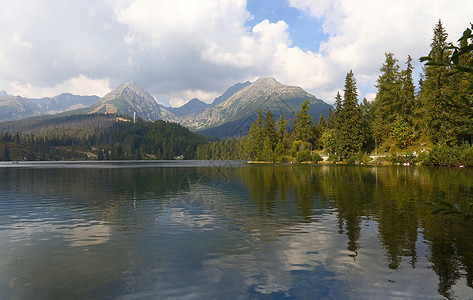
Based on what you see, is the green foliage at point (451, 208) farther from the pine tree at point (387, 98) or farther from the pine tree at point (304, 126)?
the pine tree at point (304, 126)

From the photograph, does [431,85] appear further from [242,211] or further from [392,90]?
[242,211]

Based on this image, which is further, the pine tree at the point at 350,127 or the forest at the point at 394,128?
the pine tree at the point at 350,127

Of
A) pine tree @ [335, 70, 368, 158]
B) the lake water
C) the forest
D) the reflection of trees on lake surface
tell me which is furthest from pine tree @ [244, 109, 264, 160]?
the lake water

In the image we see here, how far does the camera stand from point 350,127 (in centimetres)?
11669

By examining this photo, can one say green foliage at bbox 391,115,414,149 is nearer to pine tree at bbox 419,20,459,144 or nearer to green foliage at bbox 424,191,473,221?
pine tree at bbox 419,20,459,144

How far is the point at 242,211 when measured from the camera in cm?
2341

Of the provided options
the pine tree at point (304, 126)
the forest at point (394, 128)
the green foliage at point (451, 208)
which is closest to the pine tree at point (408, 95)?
the forest at point (394, 128)

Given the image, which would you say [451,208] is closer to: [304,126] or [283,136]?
[304,126]

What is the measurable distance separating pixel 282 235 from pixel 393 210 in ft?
36.1

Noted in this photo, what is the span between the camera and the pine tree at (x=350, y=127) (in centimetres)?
11544

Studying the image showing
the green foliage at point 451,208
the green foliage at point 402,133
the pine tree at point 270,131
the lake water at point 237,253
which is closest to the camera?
the green foliage at point 451,208

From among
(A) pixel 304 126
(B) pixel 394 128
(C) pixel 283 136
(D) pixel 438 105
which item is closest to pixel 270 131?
(C) pixel 283 136

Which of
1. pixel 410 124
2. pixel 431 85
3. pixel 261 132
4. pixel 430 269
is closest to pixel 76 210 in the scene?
pixel 430 269

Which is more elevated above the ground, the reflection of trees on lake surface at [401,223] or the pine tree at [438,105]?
the pine tree at [438,105]
